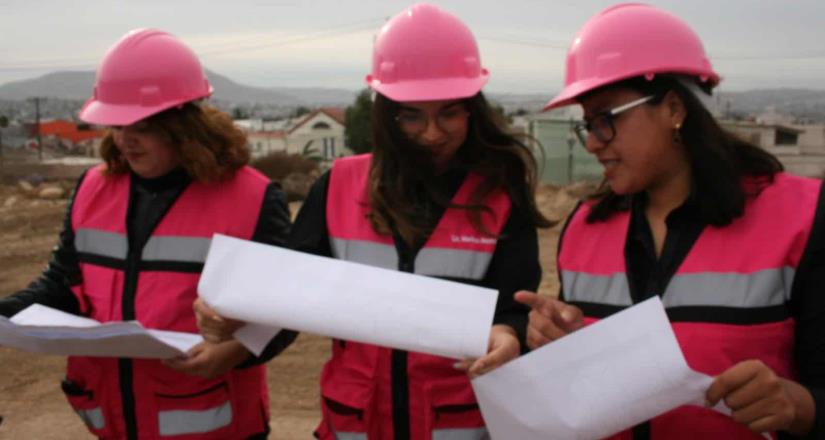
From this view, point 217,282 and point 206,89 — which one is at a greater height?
point 206,89

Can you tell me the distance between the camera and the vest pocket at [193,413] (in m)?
3.01

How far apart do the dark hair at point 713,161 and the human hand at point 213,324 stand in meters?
1.31

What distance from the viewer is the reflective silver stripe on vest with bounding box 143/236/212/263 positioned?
3061mm

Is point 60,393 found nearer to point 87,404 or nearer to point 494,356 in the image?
point 87,404

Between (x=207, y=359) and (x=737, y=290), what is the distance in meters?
1.65

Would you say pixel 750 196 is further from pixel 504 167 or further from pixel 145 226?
pixel 145 226

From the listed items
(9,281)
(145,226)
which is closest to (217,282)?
(145,226)

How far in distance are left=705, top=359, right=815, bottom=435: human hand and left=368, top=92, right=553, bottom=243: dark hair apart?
1.03m

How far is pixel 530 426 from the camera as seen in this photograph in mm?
2102

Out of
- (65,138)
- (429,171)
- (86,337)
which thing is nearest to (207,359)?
(86,337)

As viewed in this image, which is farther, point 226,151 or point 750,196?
point 226,151

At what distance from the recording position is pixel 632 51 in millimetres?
2328

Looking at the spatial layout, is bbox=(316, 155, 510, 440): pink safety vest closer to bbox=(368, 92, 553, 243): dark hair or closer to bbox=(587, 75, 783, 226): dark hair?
bbox=(368, 92, 553, 243): dark hair

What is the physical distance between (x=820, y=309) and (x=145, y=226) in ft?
7.31
